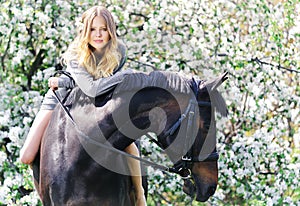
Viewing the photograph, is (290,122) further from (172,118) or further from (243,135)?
(172,118)

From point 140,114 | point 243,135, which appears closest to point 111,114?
point 140,114

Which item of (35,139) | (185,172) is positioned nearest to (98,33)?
(35,139)

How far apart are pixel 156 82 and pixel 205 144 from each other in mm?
443

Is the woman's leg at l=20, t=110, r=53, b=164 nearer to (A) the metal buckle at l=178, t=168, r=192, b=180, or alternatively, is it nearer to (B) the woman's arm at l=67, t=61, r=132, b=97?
(B) the woman's arm at l=67, t=61, r=132, b=97

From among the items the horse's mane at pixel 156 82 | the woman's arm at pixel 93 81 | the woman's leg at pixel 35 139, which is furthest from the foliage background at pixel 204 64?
the horse's mane at pixel 156 82

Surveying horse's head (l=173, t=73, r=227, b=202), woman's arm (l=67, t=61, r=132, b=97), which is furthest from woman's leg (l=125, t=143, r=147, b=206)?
horse's head (l=173, t=73, r=227, b=202)

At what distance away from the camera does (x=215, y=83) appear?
376 centimetres

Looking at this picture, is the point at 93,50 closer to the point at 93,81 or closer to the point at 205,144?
the point at 93,81

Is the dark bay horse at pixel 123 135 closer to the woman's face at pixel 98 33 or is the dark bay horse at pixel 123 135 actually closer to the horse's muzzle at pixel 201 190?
the horse's muzzle at pixel 201 190

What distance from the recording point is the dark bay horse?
12.5ft

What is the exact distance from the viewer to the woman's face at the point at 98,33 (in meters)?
4.40

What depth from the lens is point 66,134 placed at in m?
4.32

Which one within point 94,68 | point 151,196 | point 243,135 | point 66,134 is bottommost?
point 151,196

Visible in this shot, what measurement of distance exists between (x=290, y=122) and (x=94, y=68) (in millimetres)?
4193
